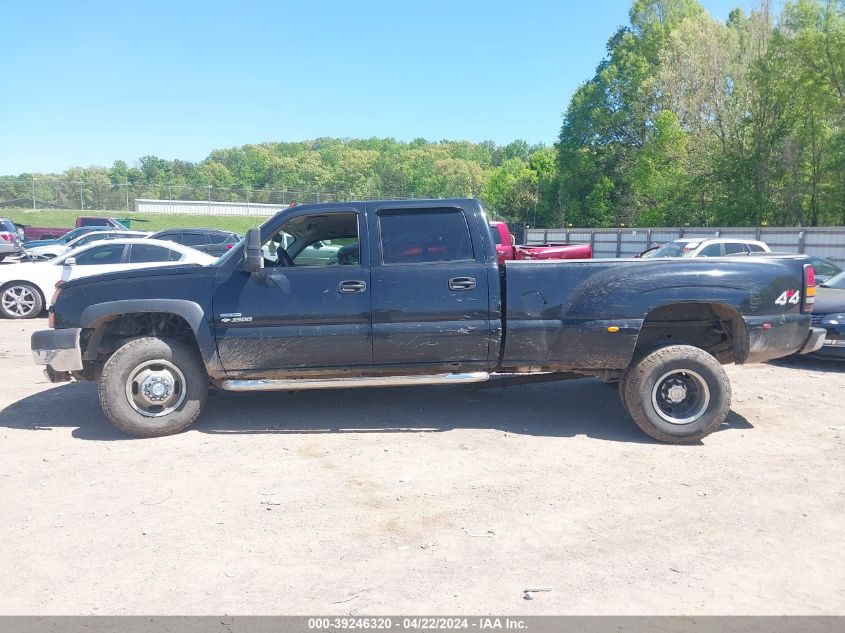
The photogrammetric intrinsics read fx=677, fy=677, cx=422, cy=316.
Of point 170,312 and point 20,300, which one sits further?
point 20,300

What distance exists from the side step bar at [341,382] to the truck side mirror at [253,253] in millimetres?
973

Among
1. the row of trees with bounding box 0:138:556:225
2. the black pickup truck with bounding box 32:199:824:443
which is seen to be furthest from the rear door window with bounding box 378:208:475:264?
the row of trees with bounding box 0:138:556:225

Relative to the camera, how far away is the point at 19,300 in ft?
42.4

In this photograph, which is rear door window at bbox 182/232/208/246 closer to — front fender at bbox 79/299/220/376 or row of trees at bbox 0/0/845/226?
front fender at bbox 79/299/220/376

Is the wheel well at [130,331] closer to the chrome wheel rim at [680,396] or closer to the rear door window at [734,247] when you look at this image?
the chrome wheel rim at [680,396]

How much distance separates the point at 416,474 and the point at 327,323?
1.52 m

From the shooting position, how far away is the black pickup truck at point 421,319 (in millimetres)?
5672

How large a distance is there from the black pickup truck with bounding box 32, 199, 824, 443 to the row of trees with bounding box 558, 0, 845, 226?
3158 cm

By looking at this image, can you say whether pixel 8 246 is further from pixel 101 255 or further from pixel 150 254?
pixel 150 254

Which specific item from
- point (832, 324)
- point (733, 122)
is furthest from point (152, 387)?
point (733, 122)

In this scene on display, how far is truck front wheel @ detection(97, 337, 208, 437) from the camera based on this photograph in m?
5.73

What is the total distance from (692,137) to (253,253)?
4012 centimetres

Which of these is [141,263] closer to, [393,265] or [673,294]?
[393,265]
